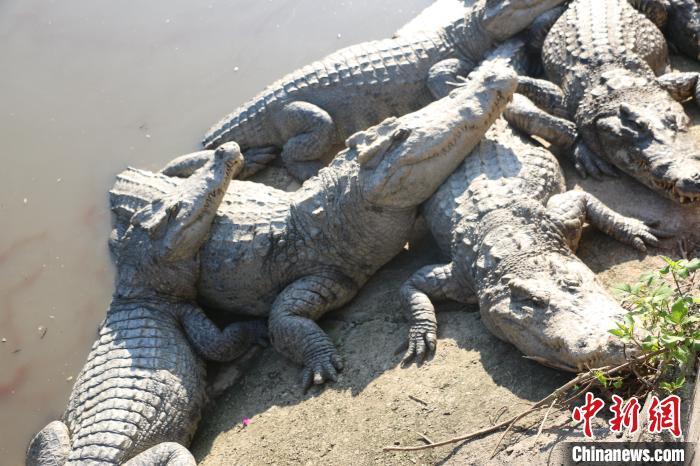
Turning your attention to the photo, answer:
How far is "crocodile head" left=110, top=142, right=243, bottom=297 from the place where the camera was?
4.89m

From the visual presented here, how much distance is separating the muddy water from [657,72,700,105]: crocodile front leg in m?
3.14

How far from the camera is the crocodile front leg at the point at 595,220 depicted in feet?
14.0

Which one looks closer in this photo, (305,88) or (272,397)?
(272,397)

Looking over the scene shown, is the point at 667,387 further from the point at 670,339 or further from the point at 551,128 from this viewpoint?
the point at 551,128

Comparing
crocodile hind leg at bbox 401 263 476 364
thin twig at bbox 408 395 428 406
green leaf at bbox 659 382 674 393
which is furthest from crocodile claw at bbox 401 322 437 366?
green leaf at bbox 659 382 674 393

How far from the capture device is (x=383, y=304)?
16.0 feet

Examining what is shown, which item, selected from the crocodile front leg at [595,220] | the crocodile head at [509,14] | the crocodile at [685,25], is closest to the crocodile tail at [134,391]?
the crocodile front leg at [595,220]

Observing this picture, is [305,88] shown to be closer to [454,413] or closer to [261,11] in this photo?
[261,11]

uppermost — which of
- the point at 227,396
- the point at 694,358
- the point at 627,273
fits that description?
the point at 694,358

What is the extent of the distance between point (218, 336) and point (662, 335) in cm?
293

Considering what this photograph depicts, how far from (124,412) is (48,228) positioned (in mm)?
2559

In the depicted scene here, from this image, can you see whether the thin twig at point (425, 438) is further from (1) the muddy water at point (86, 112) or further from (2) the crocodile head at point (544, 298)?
(1) the muddy water at point (86, 112)

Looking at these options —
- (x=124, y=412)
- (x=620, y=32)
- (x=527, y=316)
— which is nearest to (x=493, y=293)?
(x=527, y=316)

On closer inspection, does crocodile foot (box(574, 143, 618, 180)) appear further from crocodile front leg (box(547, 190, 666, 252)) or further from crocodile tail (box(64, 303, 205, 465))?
crocodile tail (box(64, 303, 205, 465))
